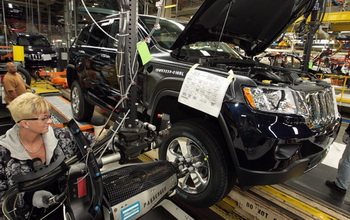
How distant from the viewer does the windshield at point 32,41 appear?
8852 mm

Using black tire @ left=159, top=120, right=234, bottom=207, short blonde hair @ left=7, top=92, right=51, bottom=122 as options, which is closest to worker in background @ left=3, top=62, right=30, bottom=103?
short blonde hair @ left=7, top=92, right=51, bottom=122

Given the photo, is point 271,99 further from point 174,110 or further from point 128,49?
point 128,49

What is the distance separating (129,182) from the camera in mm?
1442

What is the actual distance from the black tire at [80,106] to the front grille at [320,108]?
10.7 ft

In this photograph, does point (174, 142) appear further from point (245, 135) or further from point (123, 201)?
point (123, 201)

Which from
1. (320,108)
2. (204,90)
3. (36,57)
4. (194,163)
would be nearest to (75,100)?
(194,163)

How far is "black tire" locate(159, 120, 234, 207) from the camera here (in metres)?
1.84

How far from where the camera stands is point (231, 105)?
1.68 metres

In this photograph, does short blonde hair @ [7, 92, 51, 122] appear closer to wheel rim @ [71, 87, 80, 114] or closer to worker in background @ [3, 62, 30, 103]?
wheel rim @ [71, 87, 80, 114]

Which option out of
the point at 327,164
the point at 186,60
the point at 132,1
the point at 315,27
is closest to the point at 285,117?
the point at 186,60

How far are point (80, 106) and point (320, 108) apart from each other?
135 inches

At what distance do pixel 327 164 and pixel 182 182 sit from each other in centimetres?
252

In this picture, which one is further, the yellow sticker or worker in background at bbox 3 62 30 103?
worker in background at bbox 3 62 30 103

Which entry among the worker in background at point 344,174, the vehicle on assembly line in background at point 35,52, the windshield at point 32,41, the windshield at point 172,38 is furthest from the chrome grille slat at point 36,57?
the worker in background at point 344,174
